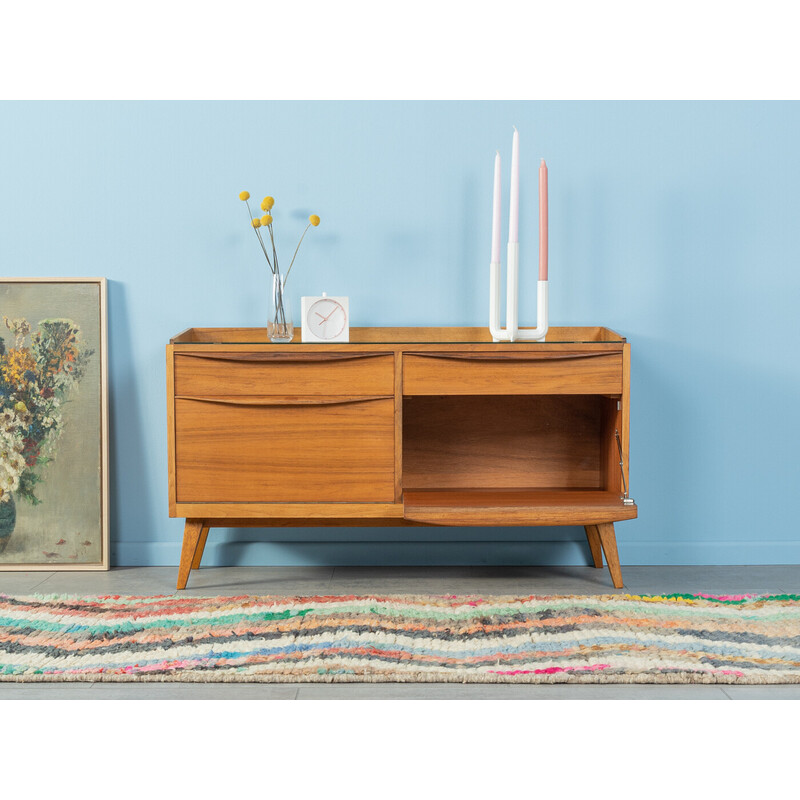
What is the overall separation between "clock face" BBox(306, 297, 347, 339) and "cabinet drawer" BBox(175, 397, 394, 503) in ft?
0.79

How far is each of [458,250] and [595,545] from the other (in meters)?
1.09

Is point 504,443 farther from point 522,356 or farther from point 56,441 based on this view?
point 56,441

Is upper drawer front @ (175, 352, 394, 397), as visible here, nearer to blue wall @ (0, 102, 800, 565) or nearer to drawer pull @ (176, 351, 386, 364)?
drawer pull @ (176, 351, 386, 364)

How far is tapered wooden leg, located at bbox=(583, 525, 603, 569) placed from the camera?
2.82 metres

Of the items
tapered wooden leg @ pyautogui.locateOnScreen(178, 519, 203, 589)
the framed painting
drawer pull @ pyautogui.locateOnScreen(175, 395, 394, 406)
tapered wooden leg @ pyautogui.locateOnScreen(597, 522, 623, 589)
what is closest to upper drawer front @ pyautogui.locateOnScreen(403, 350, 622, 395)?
drawer pull @ pyautogui.locateOnScreen(175, 395, 394, 406)

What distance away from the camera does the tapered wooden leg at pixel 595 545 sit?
2.82 m

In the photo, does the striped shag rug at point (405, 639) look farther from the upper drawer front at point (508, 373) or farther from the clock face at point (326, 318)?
the clock face at point (326, 318)

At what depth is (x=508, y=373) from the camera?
2.49 m

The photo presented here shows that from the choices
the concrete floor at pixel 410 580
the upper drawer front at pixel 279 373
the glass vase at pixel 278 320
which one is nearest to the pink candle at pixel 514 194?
the upper drawer front at pixel 279 373

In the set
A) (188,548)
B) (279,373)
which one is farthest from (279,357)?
(188,548)

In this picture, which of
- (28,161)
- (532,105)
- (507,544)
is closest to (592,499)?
(507,544)

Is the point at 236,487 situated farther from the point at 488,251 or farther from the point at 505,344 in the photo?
the point at 488,251

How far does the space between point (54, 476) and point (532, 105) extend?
6.63ft

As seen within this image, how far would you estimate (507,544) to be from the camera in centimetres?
289
